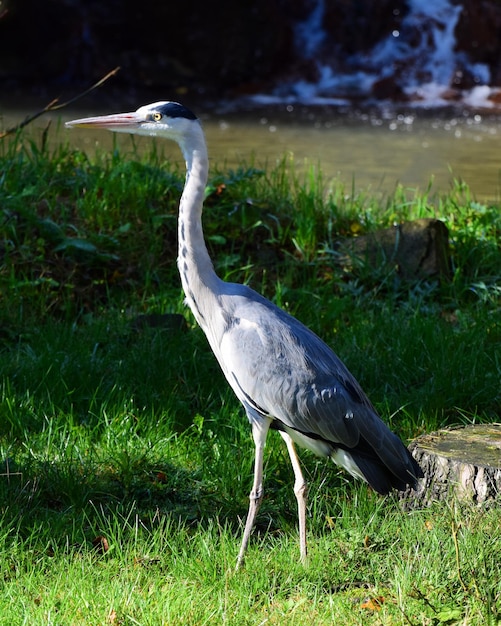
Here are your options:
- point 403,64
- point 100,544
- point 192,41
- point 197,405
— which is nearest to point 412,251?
point 197,405

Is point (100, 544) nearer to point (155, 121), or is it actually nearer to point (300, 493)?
point (300, 493)

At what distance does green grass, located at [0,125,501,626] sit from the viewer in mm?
3303

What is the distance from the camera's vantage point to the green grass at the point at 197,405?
3.30 metres

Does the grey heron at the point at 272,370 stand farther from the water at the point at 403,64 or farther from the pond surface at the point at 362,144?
the water at the point at 403,64

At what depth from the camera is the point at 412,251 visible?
244 inches

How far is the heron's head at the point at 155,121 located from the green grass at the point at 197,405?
4.75ft

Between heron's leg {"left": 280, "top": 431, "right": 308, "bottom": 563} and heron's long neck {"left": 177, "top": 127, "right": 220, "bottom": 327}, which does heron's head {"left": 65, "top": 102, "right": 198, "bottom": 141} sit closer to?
heron's long neck {"left": 177, "top": 127, "right": 220, "bottom": 327}

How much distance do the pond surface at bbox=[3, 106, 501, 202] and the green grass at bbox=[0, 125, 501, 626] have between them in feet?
8.45

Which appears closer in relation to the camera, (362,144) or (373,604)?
(373,604)

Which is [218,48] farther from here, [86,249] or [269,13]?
[86,249]

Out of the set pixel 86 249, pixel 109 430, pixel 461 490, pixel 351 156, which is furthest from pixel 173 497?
pixel 351 156

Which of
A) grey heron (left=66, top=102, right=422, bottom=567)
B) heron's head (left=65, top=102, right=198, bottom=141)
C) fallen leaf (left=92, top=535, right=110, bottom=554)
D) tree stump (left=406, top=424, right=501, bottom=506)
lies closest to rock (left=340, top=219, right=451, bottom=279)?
tree stump (left=406, top=424, right=501, bottom=506)

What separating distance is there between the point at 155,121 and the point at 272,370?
1.09m

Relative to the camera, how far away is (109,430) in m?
4.38
